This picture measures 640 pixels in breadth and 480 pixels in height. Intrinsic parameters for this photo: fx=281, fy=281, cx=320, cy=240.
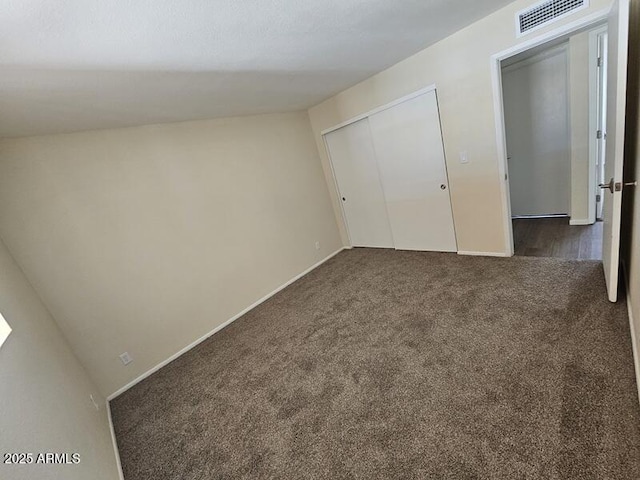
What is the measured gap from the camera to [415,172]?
11.4 feet

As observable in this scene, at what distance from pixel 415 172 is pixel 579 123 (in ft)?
6.11

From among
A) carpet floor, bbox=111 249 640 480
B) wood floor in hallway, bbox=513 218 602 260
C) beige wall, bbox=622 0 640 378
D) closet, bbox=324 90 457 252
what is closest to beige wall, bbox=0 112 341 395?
carpet floor, bbox=111 249 640 480

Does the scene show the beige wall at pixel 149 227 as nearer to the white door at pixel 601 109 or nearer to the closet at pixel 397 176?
the closet at pixel 397 176

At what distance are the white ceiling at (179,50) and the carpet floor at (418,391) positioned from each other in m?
2.23

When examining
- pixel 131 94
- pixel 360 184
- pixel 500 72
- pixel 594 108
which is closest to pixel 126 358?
pixel 131 94

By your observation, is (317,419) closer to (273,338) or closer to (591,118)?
(273,338)

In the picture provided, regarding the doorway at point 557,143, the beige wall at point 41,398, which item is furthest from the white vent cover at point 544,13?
the beige wall at point 41,398

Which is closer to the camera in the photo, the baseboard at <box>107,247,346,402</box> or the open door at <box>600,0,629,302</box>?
the open door at <box>600,0,629,302</box>

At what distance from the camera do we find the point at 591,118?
312 cm

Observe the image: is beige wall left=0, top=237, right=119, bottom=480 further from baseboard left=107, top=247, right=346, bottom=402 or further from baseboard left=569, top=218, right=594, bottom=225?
baseboard left=569, top=218, right=594, bottom=225

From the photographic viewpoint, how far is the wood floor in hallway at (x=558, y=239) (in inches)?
112

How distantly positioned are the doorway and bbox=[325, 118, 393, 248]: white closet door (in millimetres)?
1764

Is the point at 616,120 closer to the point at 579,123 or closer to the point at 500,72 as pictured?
the point at 500,72

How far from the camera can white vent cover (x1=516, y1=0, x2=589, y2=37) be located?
2.10 meters
